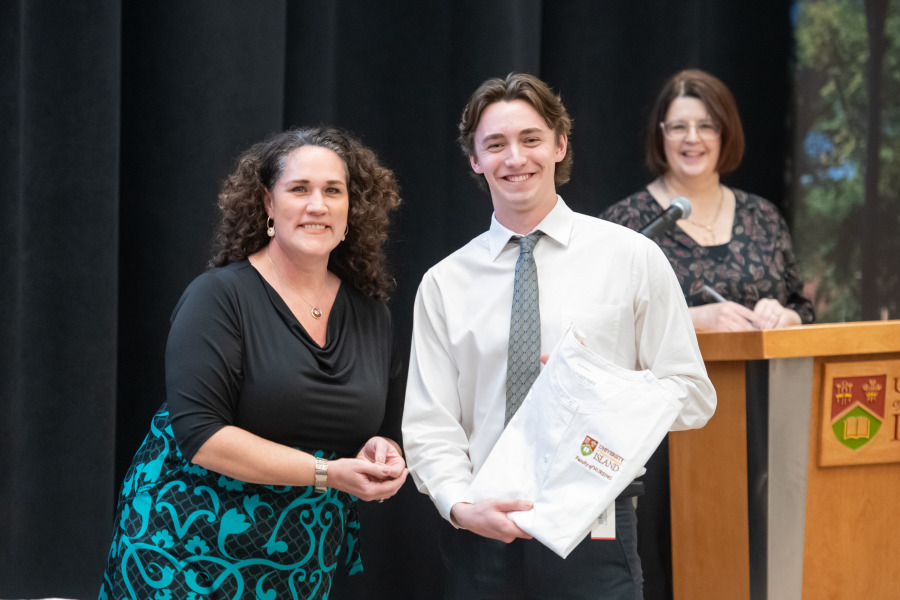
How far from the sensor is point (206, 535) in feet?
5.68

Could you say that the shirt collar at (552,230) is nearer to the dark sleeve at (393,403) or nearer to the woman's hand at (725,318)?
the dark sleeve at (393,403)

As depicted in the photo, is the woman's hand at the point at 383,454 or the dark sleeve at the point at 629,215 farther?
the dark sleeve at the point at 629,215

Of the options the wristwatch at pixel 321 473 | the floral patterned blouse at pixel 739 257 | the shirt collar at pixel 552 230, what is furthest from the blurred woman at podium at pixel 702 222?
the wristwatch at pixel 321 473

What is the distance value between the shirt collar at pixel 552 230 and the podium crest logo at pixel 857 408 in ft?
2.14

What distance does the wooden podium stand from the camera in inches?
74.2

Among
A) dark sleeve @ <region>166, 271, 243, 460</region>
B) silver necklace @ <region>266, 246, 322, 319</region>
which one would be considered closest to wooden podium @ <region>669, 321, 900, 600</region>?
silver necklace @ <region>266, 246, 322, 319</region>

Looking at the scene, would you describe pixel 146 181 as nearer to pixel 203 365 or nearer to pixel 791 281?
pixel 203 365

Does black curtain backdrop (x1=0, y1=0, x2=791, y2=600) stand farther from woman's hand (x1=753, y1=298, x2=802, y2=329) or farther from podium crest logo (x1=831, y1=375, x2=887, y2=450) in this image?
podium crest logo (x1=831, y1=375, x2=887, y2=450)

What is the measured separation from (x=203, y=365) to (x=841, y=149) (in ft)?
8.35

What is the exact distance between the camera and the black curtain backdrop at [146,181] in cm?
237

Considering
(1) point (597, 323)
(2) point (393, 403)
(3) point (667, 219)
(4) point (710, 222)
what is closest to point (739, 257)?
(4) point (710, 222)

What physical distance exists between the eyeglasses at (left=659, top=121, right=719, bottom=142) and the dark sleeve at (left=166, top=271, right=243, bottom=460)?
1528 mm

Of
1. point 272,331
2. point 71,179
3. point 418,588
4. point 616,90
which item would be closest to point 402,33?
point 616,90

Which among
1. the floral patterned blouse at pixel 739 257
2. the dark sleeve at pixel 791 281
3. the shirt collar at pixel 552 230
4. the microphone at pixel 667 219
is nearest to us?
the shirt collar at pixel 552 230
